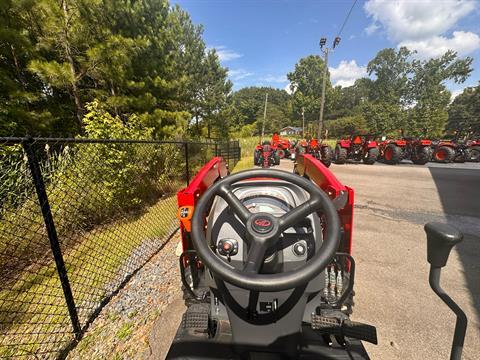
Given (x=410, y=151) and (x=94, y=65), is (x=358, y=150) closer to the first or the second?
(x=410, y=151)

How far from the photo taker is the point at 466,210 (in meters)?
4.54

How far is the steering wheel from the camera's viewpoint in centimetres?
91

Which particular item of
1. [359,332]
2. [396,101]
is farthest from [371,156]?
[396,101]

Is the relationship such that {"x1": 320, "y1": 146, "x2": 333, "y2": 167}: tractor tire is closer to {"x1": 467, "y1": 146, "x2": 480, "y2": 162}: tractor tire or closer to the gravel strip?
{"x1": 467, "y1": 146, "x2": 480, "y2": 162}: tractor tire

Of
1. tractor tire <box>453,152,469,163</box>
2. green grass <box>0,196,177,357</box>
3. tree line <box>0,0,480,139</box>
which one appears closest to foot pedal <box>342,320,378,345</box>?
green grass <box>0,196,177,357</box>

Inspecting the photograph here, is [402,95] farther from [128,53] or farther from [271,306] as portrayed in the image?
[271,306]

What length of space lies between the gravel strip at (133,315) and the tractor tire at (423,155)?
11974 mm

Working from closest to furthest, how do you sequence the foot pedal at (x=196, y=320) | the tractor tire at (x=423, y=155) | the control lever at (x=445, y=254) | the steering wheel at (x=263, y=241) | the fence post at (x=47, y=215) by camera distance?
the control lever at (x=445, y=254) → the steering wheel at (x=263, y=241) → the foot pedal at (x=196, y=320) → the fence post at (x=47, y=215) → the tractor tire at (x=423, y=155)

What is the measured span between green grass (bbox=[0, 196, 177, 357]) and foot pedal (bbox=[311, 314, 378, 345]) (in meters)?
2.18

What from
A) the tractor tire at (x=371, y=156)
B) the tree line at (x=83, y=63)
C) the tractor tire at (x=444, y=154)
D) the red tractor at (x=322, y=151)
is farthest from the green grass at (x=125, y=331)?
the tractor tire at (x=444, y=154)

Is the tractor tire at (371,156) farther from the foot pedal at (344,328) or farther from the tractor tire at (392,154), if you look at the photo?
the foot pedal at (344,328)

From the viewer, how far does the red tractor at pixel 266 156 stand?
10.3 meters

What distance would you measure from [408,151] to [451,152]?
1590mm

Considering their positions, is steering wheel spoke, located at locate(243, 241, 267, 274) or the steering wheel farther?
steering wheel spoke, located at locate(243, 241, 267, 274)
